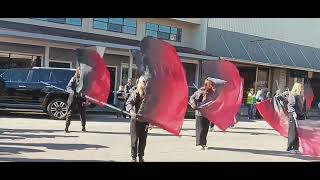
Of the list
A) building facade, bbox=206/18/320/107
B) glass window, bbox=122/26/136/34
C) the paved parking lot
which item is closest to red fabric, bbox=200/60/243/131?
the paved parking lot

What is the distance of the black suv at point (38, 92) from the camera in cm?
1716

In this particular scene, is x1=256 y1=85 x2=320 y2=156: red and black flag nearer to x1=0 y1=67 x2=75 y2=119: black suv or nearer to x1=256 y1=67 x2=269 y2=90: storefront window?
x1=0 y1=67 x2=75 y2=119: black suv

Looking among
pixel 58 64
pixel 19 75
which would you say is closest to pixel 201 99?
pixel 19 75

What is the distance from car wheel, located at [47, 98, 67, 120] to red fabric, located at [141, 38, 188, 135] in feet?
29.8

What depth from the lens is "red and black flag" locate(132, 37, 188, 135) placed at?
851cm

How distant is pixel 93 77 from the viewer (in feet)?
42.9

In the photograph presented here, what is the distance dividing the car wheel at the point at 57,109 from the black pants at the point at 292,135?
8.48 meters

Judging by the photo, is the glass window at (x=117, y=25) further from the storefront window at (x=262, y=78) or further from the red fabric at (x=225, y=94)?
the red fabric at (x=225, y=94)

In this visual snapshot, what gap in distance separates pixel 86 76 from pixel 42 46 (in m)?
11.9

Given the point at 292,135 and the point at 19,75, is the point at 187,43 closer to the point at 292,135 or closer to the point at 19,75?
the point at 19,75
